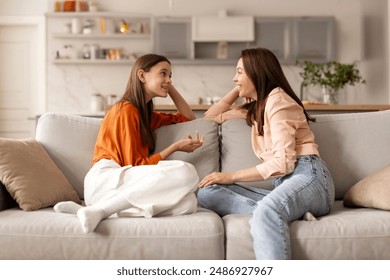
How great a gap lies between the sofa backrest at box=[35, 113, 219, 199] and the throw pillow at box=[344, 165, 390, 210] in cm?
66

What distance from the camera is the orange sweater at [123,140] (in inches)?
104

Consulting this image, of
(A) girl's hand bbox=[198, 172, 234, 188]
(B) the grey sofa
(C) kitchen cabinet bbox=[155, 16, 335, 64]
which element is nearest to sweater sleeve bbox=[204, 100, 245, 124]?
(A) girl's hand bbox=[198, 172, 234, 188]

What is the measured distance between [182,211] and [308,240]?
1.68 feet

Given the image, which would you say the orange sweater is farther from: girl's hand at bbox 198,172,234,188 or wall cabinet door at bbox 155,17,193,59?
wall cabinet door at bbox 155,17,193,59

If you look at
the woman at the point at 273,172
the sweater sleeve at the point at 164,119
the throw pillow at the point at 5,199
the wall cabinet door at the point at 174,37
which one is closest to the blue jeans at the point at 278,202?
the woman at the point at 273,172

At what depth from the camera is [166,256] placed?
218 centimetres

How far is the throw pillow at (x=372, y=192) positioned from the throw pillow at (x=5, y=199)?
1479 mm

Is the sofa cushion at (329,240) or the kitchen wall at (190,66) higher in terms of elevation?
the kitchen wall at (190,66)

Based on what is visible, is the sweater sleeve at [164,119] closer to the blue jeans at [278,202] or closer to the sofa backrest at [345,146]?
the sofa backrest at [345,146]

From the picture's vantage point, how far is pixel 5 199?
2.55 meters

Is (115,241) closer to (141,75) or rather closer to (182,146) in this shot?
(182,146)

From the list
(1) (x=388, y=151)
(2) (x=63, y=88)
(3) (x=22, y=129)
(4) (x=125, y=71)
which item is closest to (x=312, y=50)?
(4) (x=125, y=71)

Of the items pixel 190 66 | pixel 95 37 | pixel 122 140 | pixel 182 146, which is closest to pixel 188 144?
pixel 182 146
